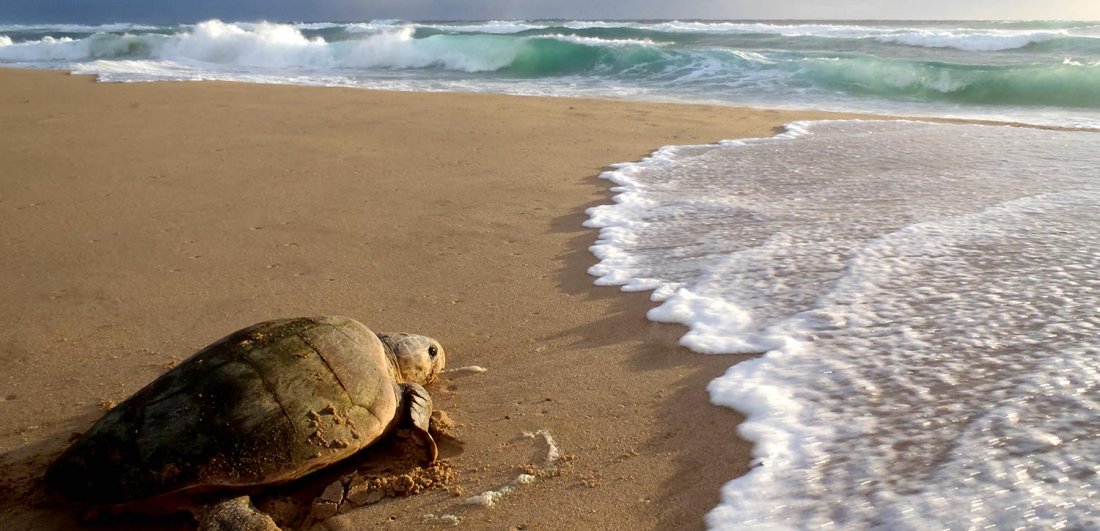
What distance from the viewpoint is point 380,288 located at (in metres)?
3.74

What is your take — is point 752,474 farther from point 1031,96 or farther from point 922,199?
point 1031,96

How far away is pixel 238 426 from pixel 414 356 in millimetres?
744

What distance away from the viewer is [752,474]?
228 centimetres

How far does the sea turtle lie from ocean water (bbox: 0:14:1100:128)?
10.1 m

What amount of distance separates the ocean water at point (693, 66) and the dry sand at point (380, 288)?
6.36m

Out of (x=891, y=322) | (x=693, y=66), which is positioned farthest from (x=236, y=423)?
(x=693, y=66)

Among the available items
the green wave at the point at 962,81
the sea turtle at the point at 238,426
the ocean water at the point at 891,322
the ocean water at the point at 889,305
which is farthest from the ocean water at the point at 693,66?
the sea turtle at the point at 238,426

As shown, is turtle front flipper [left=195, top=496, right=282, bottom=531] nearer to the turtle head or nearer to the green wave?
the turtle head

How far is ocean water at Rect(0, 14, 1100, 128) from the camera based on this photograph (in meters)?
12.9

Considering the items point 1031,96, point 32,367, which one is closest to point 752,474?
point 32,367

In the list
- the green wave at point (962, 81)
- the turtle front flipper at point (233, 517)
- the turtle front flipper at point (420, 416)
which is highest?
the green wave at point (962, 81)

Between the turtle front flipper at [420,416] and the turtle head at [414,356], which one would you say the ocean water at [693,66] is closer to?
the turtle head at [414,356]

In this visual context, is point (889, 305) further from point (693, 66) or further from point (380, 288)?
point (693, 66)

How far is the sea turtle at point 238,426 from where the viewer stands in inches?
79.5
